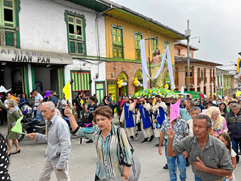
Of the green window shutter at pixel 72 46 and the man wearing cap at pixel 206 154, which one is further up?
the green window shutter at pixel 72 46

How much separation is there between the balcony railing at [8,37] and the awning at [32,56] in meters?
0.58

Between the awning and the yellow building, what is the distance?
4.06 metres

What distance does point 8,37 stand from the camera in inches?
378

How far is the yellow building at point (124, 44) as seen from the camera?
14.8m

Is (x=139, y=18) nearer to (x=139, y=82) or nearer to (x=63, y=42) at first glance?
(x=139, y=82)

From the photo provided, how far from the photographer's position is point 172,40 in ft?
76.5

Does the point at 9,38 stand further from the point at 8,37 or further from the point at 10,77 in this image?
the point at 10,77

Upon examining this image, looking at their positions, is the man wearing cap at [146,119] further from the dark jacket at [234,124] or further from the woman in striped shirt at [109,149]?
the woman in striped shirt at [109,149]

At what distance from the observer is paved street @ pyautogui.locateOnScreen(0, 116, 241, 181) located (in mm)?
4738

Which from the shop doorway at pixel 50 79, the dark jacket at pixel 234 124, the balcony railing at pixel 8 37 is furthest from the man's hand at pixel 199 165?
the shop doorway at pixel 50 79

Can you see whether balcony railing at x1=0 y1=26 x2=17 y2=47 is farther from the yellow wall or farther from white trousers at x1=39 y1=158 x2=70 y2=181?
white trousers at x1=39 y1=158 x2=70 y2=181

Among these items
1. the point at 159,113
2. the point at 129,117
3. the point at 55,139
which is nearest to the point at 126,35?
the point at 129,117

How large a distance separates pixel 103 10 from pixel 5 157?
42.7ft

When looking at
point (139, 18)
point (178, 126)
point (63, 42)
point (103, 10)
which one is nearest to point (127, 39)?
point (139, 18)
